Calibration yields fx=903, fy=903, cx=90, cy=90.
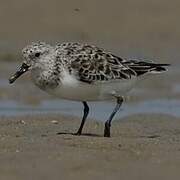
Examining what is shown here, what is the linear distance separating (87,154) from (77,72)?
6.33 ft

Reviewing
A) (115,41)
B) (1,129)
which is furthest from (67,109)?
(115,41)

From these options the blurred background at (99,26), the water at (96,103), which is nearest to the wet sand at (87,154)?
the water at (96,103)

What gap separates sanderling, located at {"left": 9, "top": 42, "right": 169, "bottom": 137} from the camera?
33.8ft

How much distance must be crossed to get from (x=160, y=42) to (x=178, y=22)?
110cm

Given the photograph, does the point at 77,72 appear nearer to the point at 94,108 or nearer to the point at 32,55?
the point at 32,55

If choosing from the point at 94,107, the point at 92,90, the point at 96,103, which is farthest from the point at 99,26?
the point at 92,90

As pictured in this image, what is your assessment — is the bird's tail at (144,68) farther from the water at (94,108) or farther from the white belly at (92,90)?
the water at (94,108)

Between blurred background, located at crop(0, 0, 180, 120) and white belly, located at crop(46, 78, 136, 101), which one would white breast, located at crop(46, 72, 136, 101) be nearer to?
white belly, located at crop(46, 78, 136, 101)

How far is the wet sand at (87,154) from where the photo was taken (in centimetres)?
802

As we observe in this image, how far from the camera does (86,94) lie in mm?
10500

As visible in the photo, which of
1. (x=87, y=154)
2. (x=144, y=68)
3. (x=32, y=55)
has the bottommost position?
(x=87, y=154)

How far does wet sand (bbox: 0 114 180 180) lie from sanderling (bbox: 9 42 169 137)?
21.6 inches

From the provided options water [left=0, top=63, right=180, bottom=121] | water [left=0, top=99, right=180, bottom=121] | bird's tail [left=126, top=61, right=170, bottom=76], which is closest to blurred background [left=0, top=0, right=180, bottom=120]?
water [left=0, top=63, right=180, bottom=121]

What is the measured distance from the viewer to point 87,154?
8688mm
